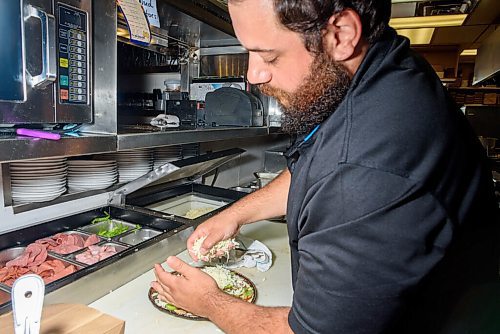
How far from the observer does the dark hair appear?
0.78 meters

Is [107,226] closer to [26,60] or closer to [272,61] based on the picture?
[26,60]

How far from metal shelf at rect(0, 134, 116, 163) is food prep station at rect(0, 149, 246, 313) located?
1.18ft

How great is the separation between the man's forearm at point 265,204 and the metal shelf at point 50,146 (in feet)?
1.74

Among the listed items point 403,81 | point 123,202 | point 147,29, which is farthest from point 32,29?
point 123,202

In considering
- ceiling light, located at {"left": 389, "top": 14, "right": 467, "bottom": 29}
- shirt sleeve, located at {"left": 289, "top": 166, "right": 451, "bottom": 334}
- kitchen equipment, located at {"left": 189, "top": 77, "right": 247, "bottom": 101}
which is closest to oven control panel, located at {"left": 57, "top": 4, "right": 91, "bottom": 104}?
shirt sleeve, located at {"left": 289, "top": 166, "right": 451, "bottom": 334}

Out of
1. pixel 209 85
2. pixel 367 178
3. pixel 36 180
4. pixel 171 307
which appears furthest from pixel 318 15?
pixel 209 85

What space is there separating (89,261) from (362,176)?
1.04 meters

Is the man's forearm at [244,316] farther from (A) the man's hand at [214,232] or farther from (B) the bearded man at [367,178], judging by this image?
(A) the man's hand at [214,232]

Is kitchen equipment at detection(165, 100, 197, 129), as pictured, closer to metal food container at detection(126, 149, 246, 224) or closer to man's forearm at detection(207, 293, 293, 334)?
metal food container at detection(126, 149, 246, 224)

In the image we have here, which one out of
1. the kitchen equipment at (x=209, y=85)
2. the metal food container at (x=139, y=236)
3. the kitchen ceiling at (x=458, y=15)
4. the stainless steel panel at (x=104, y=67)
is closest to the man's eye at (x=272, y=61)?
the stainless steel panel at (x=104, y=67)

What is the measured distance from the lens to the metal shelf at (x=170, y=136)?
1.23 meters

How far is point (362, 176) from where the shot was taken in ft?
2.23

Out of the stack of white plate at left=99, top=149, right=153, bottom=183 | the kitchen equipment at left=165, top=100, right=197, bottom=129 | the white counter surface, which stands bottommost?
the white counter surface

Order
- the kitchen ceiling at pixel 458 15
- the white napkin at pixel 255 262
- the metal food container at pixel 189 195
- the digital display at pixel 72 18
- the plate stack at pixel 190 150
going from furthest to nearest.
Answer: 1. the kitchen ceiling at pixel 458 15
2. the plate stack at pixel 190 150
3. the metal food container at pixel 189 195
4. the white napkin at pixel 255 262
5. the digital display at pixel 72 18
